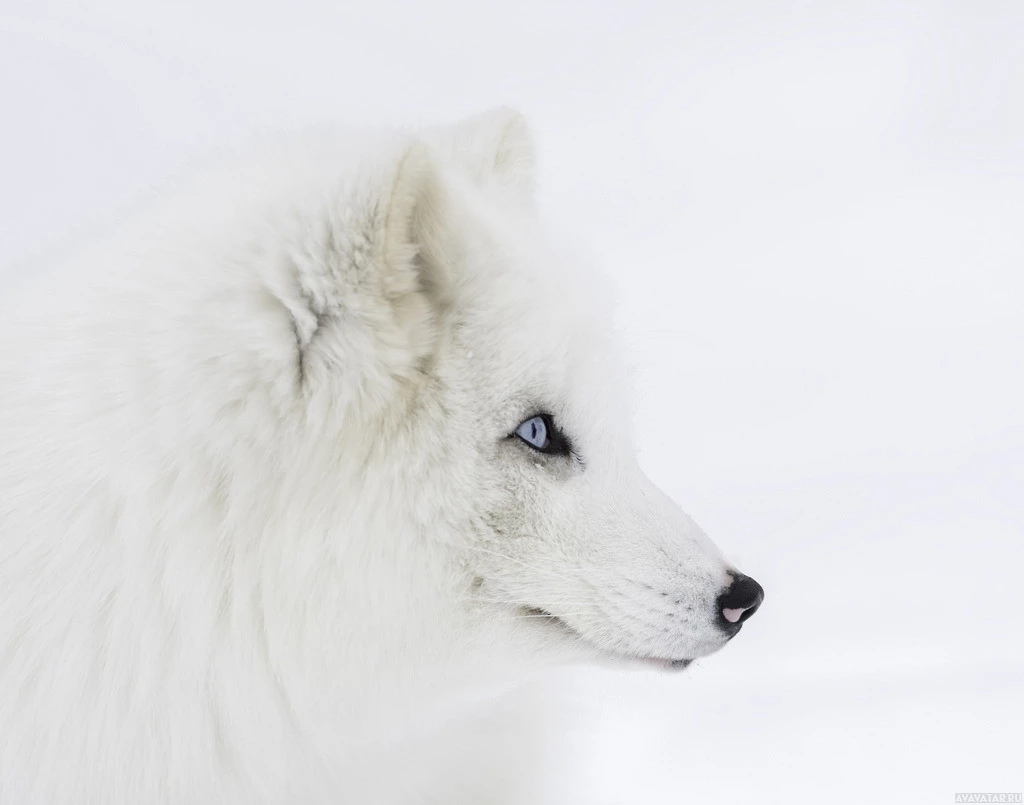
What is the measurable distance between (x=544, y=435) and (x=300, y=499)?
477 mm

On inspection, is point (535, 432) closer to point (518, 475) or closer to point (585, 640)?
point (518, 475)

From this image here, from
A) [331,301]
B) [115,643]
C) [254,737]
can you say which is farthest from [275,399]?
[254,737]

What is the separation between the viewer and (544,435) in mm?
1940

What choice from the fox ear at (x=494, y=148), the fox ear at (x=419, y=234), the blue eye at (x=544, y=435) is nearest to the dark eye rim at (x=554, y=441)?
the blue eye at (x=544, y=435)

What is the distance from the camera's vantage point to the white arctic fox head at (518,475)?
6.08 ft

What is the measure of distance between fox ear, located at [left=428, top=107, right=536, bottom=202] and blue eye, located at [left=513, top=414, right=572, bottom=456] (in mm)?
647

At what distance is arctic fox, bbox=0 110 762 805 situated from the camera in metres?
1.78

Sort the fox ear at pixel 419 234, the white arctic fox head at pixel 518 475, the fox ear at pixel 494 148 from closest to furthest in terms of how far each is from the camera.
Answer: the fox ear at pixel 419 234
the white arctic fox head at pixel 518 475
the fox ear at pixel 494 148

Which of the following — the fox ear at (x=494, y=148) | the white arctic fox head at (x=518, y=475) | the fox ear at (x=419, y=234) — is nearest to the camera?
the fox ear at (x=419, y=234)

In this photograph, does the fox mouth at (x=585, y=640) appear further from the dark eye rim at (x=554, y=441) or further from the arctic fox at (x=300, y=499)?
Answer: the dark eye rim at (x=554, y=441)

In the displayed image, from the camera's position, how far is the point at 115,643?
181 centimetres

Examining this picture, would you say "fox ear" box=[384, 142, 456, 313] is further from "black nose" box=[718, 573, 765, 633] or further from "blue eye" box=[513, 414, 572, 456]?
"black nose" box=[718, 573, 765, 633]

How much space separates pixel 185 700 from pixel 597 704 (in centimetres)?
141

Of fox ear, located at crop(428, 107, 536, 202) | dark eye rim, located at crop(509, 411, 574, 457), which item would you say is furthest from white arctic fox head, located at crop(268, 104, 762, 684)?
fox ear, located at crop(428, 107, 536, 202)
